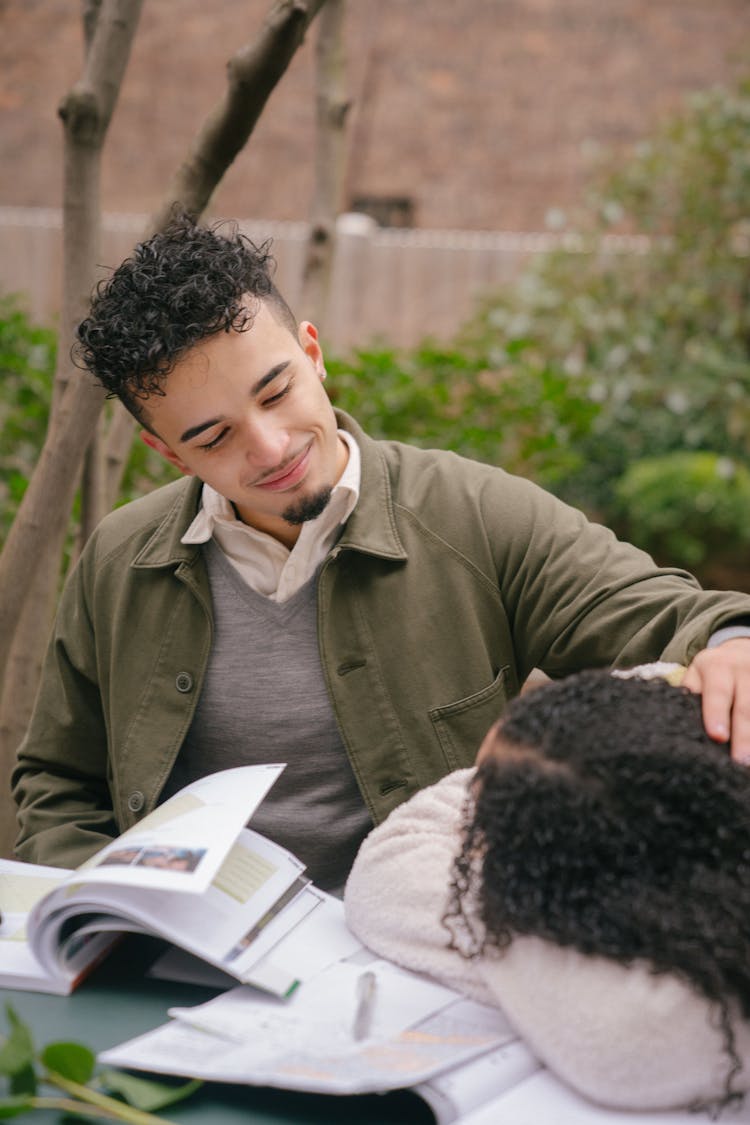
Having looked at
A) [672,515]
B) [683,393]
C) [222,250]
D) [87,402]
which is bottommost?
[672,515]

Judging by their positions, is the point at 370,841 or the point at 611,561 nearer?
the point at 370,841

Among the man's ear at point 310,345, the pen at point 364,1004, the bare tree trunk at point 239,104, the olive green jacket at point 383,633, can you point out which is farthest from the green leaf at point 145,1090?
the bare tree trunk at point 239,104

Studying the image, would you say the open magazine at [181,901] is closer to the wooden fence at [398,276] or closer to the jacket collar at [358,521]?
the jacket collar at [358,521]

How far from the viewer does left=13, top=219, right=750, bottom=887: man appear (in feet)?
6.11

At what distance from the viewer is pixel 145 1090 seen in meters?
1.10

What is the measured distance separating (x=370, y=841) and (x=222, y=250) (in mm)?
993

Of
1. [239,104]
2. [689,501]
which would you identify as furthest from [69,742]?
[689,501]

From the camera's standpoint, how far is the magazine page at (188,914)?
1.30 m

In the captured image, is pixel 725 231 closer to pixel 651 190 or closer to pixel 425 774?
pixel 651 190

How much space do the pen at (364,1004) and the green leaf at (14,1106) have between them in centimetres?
32

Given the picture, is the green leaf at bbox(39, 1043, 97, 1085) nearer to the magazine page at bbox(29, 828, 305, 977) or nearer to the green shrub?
the magazine page at bbox(29, 828, 305, 977)

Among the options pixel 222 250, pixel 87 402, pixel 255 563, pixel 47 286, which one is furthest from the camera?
pixel 47 286

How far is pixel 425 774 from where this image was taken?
1.98m

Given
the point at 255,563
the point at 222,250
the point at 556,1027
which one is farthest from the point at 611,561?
the point at 556,1027
